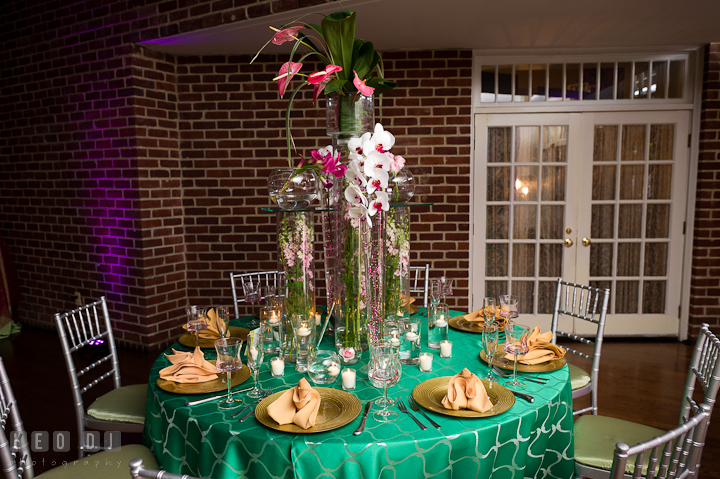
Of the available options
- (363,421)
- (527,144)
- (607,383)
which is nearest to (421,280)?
(527,144)

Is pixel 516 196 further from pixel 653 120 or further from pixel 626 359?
pixel 626 359

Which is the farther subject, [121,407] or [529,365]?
[121,407]

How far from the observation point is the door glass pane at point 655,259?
13.3ft

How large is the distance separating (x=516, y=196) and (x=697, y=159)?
146 centimetres

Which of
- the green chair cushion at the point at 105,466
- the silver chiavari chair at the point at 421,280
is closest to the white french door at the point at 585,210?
the silver chiavari chair at the point at 421,280

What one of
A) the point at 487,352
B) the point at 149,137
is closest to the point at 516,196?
the point at 487,352

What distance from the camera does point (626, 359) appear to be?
145 inches

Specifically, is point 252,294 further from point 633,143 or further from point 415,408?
point 633,143

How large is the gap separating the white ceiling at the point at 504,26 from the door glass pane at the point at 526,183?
978 millimetres

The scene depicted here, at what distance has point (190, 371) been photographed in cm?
163

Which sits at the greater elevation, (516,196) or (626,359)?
(516,196)

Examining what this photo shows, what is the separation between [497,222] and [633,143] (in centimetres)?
129

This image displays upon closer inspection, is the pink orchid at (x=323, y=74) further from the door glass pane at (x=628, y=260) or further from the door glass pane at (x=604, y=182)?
the door glass pane at (x=628, y=260)

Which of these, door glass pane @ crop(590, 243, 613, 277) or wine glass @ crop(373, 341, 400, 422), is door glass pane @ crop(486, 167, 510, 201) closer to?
door glass pane @ crop(590, 243, 613, 277)
